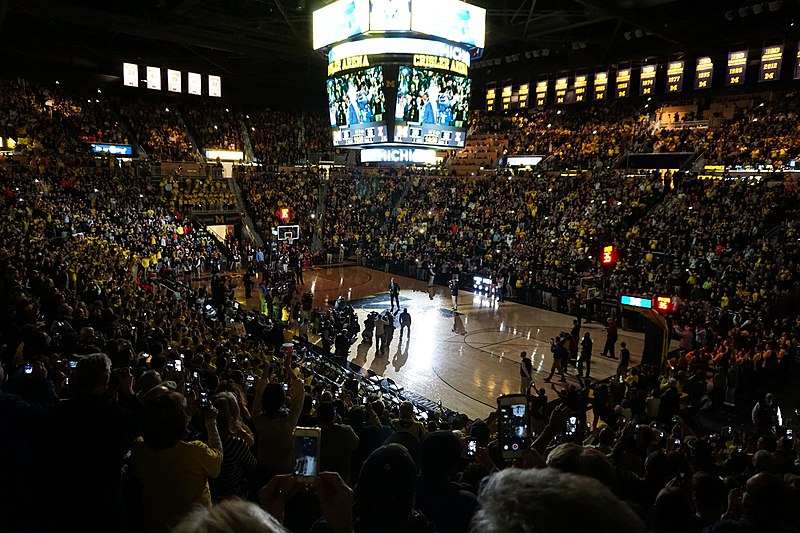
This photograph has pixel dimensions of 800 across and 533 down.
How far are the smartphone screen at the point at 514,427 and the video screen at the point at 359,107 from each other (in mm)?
16072

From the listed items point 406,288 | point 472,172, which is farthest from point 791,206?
point 472,172

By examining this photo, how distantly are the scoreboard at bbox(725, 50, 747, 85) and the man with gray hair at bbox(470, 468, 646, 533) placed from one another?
35.6m

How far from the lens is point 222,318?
55.1 ft

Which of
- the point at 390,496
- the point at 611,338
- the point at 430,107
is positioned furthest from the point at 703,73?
the point at 390,496

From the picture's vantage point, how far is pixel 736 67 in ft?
99.1

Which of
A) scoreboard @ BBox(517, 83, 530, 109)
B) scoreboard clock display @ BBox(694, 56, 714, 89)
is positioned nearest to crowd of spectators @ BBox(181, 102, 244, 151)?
scoreboard @ BBox(517, 83, 530, 109)

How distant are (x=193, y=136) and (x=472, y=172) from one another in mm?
Result: 20244

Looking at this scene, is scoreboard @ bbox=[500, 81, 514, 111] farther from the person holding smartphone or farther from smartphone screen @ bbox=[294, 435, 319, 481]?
smartphone screen @ bbox=[294, 435, 319, 481]

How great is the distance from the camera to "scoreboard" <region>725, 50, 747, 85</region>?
2992 cm

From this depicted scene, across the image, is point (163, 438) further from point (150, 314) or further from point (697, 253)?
point (697, 253)

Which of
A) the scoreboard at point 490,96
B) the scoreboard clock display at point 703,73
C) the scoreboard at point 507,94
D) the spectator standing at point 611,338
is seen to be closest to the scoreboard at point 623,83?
the scoreboard clock display at point 703,73

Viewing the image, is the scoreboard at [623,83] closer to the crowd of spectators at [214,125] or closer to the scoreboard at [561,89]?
the scoreboard at [561,89]

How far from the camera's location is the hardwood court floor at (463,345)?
14562 millimetres

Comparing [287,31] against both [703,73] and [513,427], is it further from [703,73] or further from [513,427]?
[513,427]
